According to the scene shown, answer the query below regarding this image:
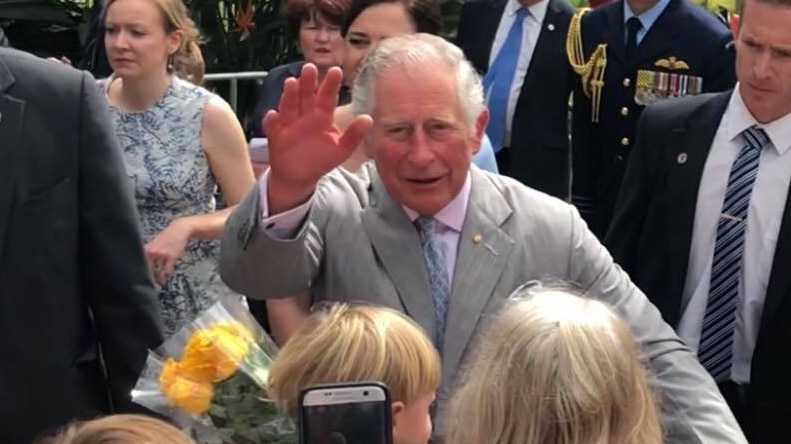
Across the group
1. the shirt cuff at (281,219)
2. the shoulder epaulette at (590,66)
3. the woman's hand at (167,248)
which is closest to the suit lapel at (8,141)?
the shirt cuff at (281,219)

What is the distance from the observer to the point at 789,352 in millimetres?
3863

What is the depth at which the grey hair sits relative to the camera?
3012 millimetres

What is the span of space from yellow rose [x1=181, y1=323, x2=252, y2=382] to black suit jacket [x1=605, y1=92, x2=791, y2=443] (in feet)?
6.21

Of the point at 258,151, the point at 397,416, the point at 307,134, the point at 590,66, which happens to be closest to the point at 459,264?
the point at 307,134

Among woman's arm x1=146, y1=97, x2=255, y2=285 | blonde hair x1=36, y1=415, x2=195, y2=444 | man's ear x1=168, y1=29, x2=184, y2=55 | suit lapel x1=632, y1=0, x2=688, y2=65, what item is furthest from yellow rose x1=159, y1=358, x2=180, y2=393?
suit lapel x1=632, y1=0, x2=688, y2=65

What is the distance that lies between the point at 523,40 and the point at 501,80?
0.72 feet

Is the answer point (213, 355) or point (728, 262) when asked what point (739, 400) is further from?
point (213, 355)

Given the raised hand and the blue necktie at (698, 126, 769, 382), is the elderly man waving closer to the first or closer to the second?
the raised hand

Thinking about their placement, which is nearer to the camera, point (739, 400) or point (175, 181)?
point (739, 400)

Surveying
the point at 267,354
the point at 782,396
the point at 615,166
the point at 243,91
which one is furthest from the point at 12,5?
the point at 267,354

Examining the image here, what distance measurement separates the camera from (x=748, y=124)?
13.1ft

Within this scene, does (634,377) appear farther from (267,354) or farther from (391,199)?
(391,199)

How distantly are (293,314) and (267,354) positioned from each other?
21.3 inches

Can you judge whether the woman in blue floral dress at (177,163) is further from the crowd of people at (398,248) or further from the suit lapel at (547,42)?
the suit lapel at (547,42)
